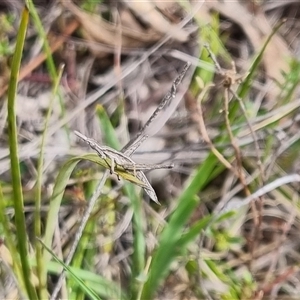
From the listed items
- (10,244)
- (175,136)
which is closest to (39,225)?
(10,244)

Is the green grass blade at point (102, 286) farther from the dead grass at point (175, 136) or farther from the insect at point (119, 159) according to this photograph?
the insect at point (119, 159)

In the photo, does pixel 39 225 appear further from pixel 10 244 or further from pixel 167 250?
pixel 167 250

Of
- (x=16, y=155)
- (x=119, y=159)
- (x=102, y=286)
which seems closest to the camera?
(x=119, y=159)

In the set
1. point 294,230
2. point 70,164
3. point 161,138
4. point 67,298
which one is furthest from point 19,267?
point 294,230

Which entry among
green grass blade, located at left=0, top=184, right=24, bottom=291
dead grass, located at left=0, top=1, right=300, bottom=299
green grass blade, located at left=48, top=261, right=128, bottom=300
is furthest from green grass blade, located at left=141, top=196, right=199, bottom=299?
green grass blade, located at left=0, top=184, right=24, bottom=291

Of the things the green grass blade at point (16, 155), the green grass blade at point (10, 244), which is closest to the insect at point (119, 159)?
the green grass blade at point (16, 155)

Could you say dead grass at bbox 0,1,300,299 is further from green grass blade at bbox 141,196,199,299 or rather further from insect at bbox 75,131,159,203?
insect at bbox 75,131,159,203

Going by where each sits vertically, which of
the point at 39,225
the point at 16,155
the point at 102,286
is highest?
the point at 16,155

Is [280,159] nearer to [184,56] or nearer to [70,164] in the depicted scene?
[184,56]

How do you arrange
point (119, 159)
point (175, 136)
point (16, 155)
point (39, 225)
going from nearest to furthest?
point (119, 159) < point (16, 155) < point (39, 225) < point (175, 136)

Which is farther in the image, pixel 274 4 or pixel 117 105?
pixel 274 4
